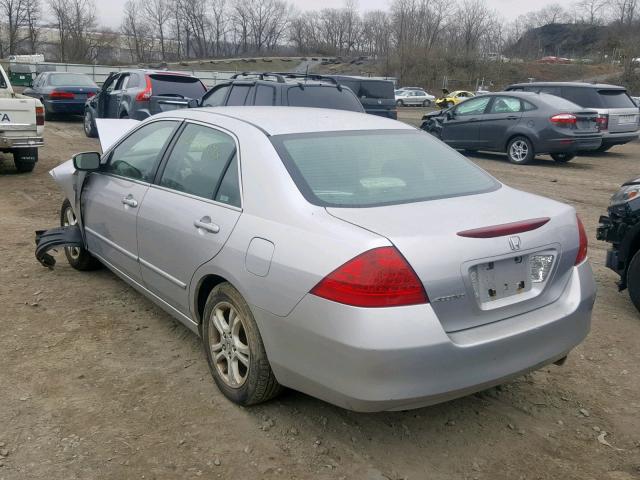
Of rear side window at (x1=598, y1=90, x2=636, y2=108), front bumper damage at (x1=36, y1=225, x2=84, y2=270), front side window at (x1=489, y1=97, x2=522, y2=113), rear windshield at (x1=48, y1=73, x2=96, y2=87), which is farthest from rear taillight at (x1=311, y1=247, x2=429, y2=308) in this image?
rear windshield at (x1=48, y1=73, x2=96, y2=87)

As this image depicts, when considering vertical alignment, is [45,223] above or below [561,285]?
below

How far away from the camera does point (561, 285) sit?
2973mm

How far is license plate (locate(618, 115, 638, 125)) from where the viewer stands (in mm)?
13859

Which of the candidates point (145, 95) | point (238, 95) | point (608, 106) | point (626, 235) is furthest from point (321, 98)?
point (608, 106)

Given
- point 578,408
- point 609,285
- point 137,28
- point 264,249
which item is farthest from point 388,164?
point 137,28

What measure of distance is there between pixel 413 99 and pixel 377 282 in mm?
44760

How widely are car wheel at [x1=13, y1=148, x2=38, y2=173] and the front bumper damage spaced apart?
5.48 meters

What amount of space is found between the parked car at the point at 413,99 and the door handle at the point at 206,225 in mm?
43397

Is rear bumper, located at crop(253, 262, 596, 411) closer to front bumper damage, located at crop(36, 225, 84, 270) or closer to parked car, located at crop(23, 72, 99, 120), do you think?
front bumper damage, located at crop(36, 225, 84, 270)

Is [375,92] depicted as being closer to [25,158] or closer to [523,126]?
[523,126]

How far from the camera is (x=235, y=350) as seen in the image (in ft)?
10.3

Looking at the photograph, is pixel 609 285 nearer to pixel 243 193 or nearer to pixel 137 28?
pixel 243 193

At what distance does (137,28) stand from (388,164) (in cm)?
10734

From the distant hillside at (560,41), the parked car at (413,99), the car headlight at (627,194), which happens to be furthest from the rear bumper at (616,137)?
the distant hillside at (560,41)
